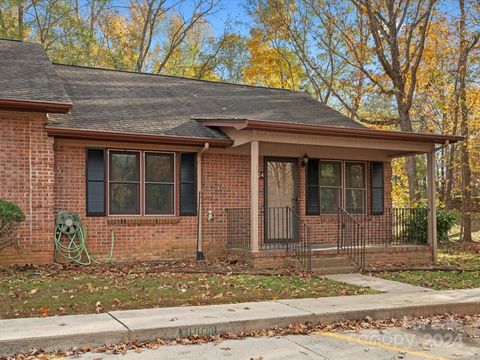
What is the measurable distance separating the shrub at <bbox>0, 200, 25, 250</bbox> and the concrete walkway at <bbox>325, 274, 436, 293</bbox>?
6.23 metres

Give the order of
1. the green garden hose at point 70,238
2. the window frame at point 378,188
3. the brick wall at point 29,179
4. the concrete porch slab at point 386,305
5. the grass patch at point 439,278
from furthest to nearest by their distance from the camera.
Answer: the window frame at point 378,188, the green garden hose at point 70,238, the brick wall at point 29,179, the grass patch at point 439,278, the concrete porch slab at point 386,305

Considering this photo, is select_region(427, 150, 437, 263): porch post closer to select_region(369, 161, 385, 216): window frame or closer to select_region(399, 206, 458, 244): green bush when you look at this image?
select_region(399, 206, 458, 244): green bush

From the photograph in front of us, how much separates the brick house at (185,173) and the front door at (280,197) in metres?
0.04

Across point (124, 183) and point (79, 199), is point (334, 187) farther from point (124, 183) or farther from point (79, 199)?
point (79, 199)

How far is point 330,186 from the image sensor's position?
1497 cm

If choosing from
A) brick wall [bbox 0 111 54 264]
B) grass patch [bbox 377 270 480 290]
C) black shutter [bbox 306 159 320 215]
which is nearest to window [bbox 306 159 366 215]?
black shutter [bbox 306 159 320 215]

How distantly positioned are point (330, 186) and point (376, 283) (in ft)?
15.6

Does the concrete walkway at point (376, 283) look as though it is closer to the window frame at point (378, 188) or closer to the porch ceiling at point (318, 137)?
the porch ceiling at point (318, 137)

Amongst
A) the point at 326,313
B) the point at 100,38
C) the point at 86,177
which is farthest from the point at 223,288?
the point at 100,38

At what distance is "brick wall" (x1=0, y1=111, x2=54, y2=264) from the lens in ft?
35.7

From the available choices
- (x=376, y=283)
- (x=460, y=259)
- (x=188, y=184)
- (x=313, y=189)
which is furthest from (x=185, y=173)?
(x=460, y=259)

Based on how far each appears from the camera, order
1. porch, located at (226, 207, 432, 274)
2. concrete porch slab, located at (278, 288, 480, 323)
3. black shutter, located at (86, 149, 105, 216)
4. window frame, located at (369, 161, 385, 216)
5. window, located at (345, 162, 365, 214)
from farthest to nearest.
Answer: window frame, located at (369, 161, 385, 216) → window, located at (345, 162, 365, 214) → porch, located at (226, 207, 432, 274) → black shutter, located at (86, 149, 105, 216) → concrete porch slab, located at (278, 288, 480, 323)

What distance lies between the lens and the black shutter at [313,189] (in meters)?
14.5

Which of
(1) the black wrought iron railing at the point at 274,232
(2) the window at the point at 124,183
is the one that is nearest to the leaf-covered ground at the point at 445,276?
(1) the black wrought iron railing at the point at 274,232
